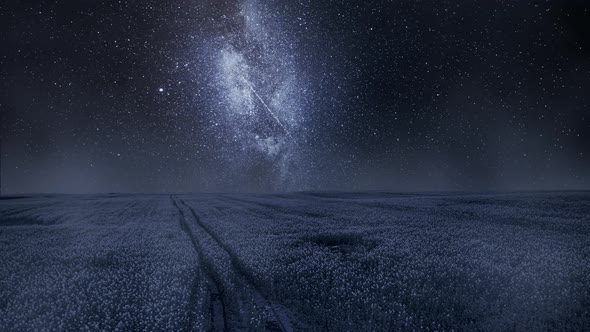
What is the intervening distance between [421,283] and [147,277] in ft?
32.3

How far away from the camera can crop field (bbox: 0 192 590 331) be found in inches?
424

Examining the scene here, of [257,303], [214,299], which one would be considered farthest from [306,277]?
[214,299]

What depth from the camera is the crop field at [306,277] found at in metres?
10.8

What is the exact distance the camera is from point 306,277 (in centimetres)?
1490

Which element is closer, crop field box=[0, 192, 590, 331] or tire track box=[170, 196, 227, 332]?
tire track box=[170, 196, 227, 332]

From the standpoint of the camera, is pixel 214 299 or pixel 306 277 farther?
pixel 306 277

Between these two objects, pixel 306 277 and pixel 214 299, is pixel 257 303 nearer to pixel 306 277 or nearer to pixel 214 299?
pixel 214 299

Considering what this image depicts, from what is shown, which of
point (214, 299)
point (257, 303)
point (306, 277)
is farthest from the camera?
point (306, 277)

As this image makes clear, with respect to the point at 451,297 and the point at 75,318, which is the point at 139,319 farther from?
the point at 451,297

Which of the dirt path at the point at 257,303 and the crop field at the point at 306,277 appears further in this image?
the crop field at the point at 306,277

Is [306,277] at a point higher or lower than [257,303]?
higher

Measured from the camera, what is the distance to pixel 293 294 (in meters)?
12.9

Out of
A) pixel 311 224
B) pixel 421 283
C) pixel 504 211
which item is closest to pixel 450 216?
pixel 504 211

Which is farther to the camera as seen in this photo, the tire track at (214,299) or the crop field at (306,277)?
the crop field at (306,277)
